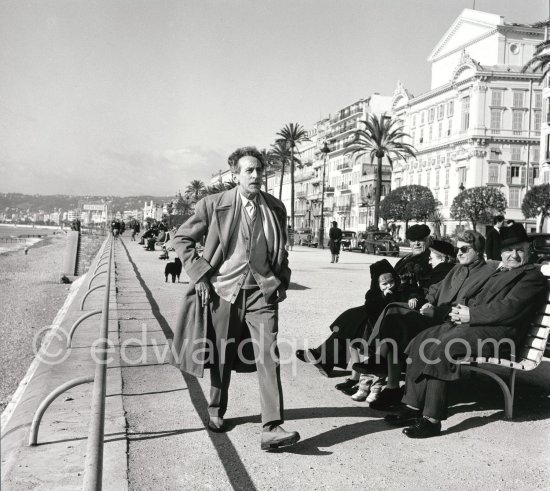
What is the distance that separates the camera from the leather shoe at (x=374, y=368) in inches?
205

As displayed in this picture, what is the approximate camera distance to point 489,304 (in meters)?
4.95

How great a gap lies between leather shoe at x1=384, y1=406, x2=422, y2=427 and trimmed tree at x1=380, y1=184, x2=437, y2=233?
62541mm

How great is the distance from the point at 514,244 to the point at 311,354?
6.00ft

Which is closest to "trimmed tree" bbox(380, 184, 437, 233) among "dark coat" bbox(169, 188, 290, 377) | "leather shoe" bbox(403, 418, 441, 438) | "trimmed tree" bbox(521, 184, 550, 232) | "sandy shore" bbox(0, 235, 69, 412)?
"trimmed tree" bbox(521, 184, 550, 232)

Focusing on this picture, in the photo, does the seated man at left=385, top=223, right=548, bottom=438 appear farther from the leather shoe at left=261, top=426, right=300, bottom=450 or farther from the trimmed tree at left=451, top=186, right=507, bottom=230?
the trimmed tree at left=451, top=186, right=507, bottom=230

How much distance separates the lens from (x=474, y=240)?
5750 mm

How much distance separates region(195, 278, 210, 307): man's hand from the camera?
4.39 m

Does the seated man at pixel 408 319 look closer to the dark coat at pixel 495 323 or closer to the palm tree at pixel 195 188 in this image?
the dark coat at pixel 495 323

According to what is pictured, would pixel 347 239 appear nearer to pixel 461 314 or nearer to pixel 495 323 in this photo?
pixel 461 314

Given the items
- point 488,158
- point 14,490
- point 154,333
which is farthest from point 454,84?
point 14,490

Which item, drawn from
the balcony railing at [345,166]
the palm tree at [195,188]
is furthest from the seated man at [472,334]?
the palm tree at [195,188]

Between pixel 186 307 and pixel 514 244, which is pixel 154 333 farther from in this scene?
pixel 514 244
